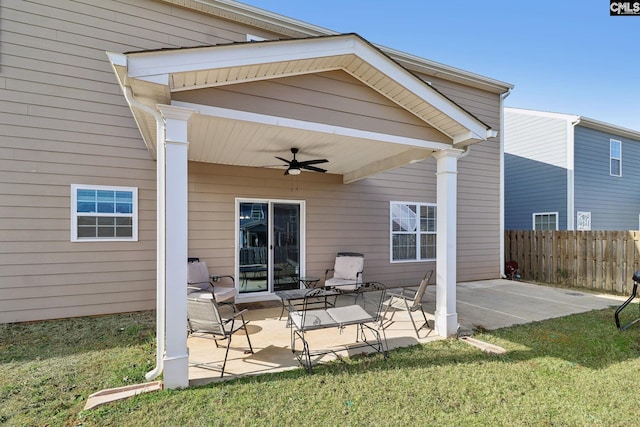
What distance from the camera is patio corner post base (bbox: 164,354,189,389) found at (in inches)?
108

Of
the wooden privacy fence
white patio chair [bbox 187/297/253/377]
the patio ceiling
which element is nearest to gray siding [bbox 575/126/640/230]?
the wooden privacy fence

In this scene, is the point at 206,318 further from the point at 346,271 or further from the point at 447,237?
the point at 346,271

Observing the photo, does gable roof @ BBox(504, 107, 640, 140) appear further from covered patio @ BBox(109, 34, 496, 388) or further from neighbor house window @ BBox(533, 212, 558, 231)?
covered patio @ BBox(109, 34, 496, 388)

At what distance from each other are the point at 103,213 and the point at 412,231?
21.3ft

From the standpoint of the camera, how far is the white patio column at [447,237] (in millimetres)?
4219

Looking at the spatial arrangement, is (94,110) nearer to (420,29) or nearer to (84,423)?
(84,423)

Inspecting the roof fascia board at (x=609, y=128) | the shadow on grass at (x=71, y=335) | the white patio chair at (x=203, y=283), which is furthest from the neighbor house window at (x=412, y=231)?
the roof fascia board at (x=609, y=128)

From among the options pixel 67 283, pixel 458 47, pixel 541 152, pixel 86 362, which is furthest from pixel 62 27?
pixel 541 152

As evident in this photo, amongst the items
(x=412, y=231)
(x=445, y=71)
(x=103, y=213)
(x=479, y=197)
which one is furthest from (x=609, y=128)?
(x=103, y=213)

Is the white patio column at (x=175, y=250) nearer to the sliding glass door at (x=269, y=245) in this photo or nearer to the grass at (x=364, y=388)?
the grass at (x=364, y=388)

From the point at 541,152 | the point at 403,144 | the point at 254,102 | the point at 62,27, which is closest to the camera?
the point at 254,102

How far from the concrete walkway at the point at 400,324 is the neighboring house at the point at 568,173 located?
507cm

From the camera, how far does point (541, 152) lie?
37.9 ft

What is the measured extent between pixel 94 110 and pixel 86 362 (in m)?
3.89
